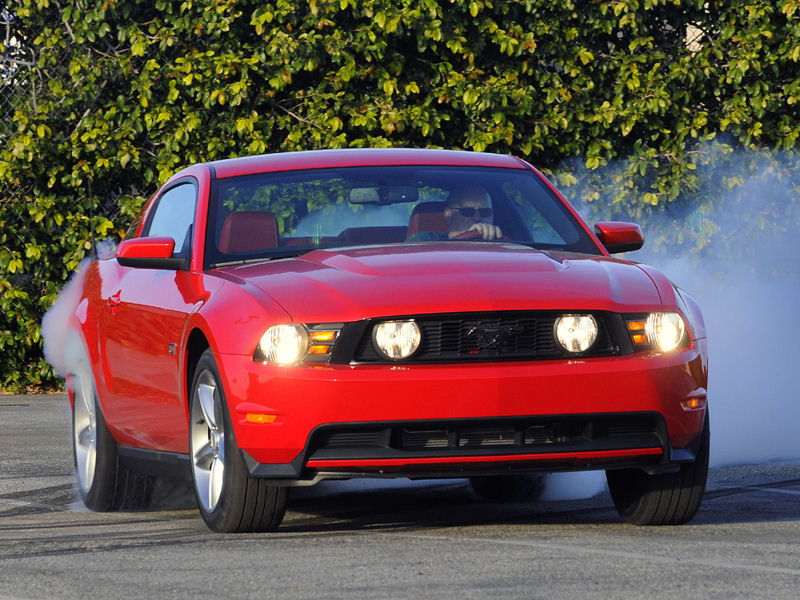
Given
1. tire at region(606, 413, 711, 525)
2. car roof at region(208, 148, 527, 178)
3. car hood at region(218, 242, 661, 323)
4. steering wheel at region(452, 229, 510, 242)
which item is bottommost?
tire at region(606, 413, 711, 525)

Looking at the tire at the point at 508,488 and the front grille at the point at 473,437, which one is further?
the tire at the point at 508,488

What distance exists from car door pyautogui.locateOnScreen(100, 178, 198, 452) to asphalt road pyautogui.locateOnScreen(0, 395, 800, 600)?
0.42 m

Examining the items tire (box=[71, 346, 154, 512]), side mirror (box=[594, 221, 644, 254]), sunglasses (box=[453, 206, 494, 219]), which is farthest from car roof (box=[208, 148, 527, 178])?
tire (box=[71, 346, 154, 512])

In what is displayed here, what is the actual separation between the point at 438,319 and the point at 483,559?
2.97ft

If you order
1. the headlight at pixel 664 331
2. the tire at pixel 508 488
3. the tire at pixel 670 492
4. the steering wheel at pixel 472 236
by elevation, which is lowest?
the tire at pixel 508 488

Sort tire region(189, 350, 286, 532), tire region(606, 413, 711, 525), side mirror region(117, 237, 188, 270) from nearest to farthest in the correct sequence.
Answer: tire region(189, 350, 286, 532)
tire region(606, 413, 711, 525)
side mirror region(117, 237, 188, 270)

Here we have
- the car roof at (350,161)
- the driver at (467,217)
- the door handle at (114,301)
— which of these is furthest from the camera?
the door handle at (114,301)

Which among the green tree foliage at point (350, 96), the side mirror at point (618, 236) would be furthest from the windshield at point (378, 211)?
the green tree foliage at point (350, 96)

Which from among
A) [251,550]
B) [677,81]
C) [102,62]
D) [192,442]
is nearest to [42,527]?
[192,442]

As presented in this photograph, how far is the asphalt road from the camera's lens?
5.26 metres

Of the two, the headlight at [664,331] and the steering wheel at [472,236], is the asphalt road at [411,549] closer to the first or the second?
the headlight at [664,331]

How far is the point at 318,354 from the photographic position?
617 cm

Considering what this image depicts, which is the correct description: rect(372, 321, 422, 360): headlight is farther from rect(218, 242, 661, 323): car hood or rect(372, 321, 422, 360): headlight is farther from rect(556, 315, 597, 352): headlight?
rect(556, 315, 597, 352): headlight

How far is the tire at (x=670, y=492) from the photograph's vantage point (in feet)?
21.7
